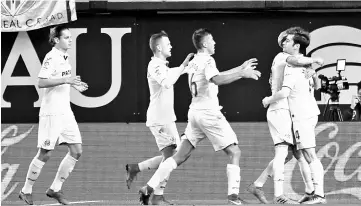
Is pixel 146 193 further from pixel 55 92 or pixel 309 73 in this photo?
pixel 309 73

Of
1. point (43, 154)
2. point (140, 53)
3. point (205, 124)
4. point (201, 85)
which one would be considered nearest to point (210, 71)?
point (201, 85)

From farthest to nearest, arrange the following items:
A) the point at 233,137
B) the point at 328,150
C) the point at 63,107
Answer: the point at 328,150 → the point at 63,107 → the point at 233,137

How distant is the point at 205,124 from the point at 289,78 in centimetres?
129

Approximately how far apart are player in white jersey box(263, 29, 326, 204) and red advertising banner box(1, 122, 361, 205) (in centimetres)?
328

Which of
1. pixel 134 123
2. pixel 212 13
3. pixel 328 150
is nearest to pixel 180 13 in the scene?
pixel 212 13

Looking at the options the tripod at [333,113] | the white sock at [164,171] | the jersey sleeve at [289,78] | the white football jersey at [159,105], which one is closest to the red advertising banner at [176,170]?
the tripod at [333,113]

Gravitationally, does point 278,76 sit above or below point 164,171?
above

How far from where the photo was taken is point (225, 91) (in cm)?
2092

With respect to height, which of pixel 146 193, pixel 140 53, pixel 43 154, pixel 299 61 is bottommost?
pixel 146 193

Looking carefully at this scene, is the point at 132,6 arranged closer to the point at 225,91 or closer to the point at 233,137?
the point at 225,91

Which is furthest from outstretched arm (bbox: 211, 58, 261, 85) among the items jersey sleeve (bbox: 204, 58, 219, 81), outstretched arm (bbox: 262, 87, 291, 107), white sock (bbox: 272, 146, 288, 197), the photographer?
the photographer

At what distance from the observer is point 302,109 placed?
1692 cm

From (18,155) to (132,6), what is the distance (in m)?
2.92

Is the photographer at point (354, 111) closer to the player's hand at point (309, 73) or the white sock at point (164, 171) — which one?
the player's hand at point (309, 73)
